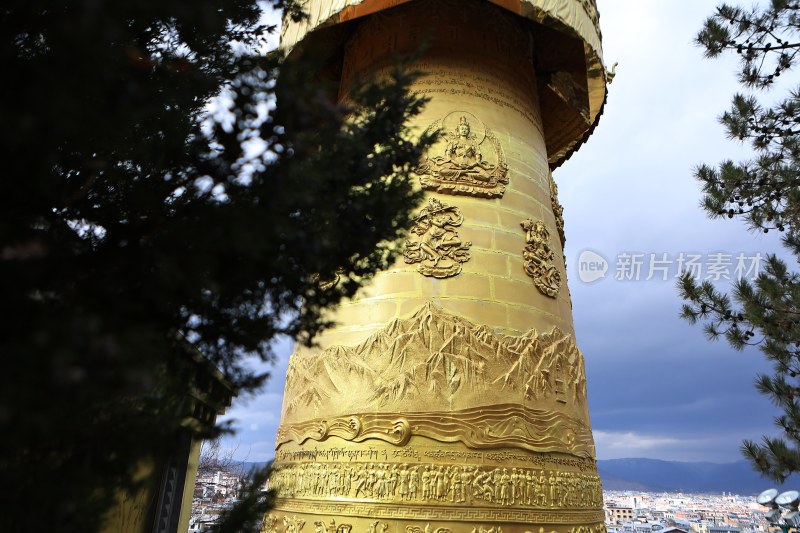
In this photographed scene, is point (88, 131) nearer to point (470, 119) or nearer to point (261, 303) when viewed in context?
point (261, 303)

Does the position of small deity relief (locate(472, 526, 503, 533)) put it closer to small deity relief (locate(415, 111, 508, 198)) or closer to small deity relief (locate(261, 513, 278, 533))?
small deity relief (locate(261, 513, 278, 533))

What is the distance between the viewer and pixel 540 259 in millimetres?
6910

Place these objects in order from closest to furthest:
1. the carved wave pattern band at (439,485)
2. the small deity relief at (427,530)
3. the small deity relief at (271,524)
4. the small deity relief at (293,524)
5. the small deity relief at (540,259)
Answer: the small deity relief at (427,530) → the carved wave pattern band at (439,485) → the small deity relief at (293,524) → the small deity relief at (271,524) → the small deity relief at (540,259)

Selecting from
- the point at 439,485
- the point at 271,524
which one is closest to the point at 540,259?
the point at 439,485

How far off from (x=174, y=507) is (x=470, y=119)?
221 inches

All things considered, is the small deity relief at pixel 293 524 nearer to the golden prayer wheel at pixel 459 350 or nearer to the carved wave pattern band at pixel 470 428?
the golden prayer wheel at pixel 459 350

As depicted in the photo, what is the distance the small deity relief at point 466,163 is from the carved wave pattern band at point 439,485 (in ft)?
10.8

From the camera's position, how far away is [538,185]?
7.59 meters

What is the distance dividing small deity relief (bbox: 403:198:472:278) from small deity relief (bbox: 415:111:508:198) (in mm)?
328

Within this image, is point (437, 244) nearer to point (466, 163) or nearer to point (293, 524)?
point (466, 163)

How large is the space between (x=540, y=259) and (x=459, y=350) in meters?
1.84

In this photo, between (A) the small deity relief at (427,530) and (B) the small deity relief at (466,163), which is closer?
(A) the small deity relief at (427,530)

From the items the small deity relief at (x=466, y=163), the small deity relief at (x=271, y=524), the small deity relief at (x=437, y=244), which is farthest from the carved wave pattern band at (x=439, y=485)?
the small deity relief at (x=466, y=163)

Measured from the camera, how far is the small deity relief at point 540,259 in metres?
6.77
